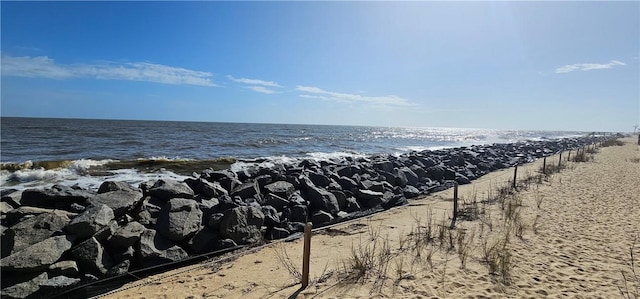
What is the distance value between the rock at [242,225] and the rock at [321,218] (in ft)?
5.23

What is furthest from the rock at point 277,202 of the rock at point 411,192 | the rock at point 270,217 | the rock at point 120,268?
the rock at point 411,192

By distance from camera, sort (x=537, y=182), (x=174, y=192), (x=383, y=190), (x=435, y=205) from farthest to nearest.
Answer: (x=537, y=182)
(x=383, y=190)
(x=435, y=205)
(x=174, y=192)

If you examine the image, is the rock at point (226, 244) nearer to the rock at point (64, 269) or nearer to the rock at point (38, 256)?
the rock at point (64, 269)

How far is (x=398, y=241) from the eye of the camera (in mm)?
6648

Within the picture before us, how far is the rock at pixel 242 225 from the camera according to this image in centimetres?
666

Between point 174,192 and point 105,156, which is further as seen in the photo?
point 105,156

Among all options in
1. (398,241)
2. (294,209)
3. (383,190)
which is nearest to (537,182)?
(383,190)

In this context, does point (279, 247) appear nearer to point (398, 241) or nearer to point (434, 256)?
point (398, 241)

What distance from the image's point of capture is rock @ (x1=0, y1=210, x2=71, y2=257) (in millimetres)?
4914

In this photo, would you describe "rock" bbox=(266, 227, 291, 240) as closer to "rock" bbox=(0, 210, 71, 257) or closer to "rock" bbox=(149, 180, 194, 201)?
"rock" bbox=(149, 180, 194, 201)

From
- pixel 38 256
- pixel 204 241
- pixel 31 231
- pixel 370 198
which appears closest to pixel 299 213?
pixel 204 241

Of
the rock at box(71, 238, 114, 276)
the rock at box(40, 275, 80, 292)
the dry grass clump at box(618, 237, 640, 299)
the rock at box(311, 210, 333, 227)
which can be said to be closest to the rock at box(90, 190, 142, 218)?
the rock at box(71, 238, 114, 276)

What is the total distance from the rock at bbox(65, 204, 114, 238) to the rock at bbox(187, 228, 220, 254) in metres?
1.53

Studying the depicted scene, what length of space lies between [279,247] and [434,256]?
298 cm
